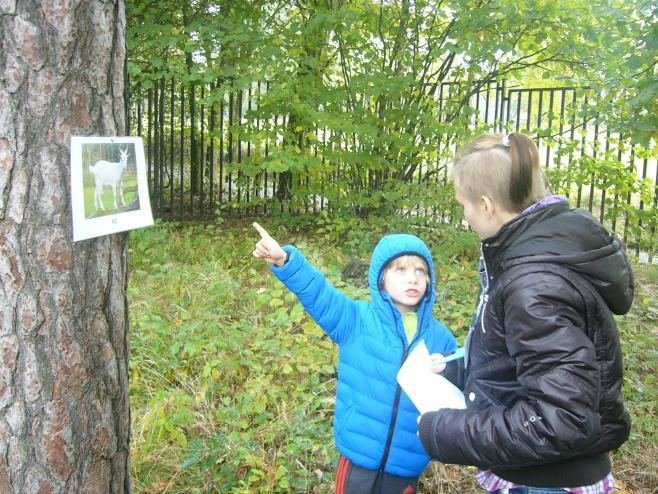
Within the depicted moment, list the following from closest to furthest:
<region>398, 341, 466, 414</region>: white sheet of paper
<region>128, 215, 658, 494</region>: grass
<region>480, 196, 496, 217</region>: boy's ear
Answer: <region>480, 196, 496, 217</region>: boy's ear → <region>398, 341, 466, 414</region>: white sheet of paper → <region>128, 215, 658, 494</region>: grass

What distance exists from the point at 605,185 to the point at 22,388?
6.02 metres

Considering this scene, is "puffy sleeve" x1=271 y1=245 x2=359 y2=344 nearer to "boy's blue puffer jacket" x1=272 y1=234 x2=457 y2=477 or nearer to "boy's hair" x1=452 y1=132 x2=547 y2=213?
"boy's blue puffer jacket" x1=272 y1=234 x2=457 y2=477

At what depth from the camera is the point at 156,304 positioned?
4648 mm

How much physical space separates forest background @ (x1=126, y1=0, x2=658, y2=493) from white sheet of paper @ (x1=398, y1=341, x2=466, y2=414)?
1132 millimetres

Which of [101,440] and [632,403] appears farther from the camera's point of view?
[632,403]

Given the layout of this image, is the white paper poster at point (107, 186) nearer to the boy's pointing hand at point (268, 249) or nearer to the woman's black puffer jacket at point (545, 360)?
the boy's pointing hand at point (268, 249)

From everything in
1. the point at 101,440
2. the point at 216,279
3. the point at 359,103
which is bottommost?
the point at 216,279

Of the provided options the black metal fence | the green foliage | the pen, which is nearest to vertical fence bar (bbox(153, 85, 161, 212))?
the black metal fence

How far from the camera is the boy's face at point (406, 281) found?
223cm

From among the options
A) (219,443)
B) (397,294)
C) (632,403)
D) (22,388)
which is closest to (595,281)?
(397,294)

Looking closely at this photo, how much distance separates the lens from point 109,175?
5.53 ft

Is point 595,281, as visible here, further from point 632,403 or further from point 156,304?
point 156,304

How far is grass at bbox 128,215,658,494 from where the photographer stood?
2.80 meters

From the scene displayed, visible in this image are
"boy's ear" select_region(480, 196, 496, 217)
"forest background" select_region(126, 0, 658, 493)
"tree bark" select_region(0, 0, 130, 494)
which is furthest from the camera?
"forest background" select_region(126, 0, 658, 493)
